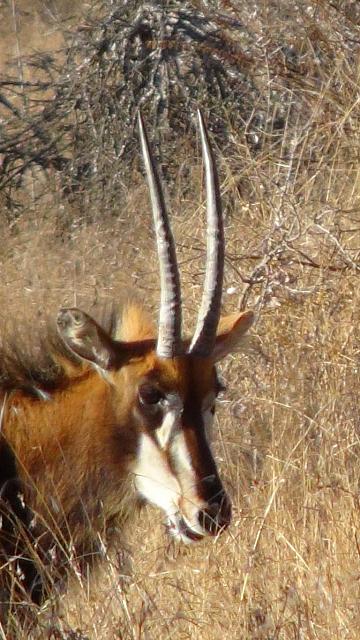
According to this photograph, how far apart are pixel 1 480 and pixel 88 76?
6.67 metres

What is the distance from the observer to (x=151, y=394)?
4.84 m

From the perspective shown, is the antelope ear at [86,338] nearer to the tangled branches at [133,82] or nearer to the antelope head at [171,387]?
the antelope head at [171,387]

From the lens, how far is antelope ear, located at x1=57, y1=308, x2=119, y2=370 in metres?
4.86

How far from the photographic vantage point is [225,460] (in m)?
6.64

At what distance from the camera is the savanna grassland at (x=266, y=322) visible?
4.49 meters

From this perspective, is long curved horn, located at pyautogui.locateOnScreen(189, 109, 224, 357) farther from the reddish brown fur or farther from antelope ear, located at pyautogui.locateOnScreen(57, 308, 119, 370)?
antelope ear, located at pyautogui.locateOnScreen(57, 308, 119, 370)

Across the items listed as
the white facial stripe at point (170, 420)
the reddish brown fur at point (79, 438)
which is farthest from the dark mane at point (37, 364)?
the white facial stripe at point (170, 420)

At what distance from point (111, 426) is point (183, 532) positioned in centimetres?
54

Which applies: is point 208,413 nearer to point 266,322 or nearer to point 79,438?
point 79,438

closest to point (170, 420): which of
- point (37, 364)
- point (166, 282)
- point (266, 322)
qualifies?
point (166, 282)

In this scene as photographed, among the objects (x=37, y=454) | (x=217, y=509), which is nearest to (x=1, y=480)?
(x=37, y=454)

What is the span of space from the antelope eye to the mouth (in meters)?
0.45

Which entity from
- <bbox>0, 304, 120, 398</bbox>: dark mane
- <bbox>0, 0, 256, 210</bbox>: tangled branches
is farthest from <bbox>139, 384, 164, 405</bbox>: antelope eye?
<bbox>0, 0, 256, 210</bbox>: tangled branches

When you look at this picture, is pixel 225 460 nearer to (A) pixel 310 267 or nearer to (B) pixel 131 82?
(A) pixel 310 267
